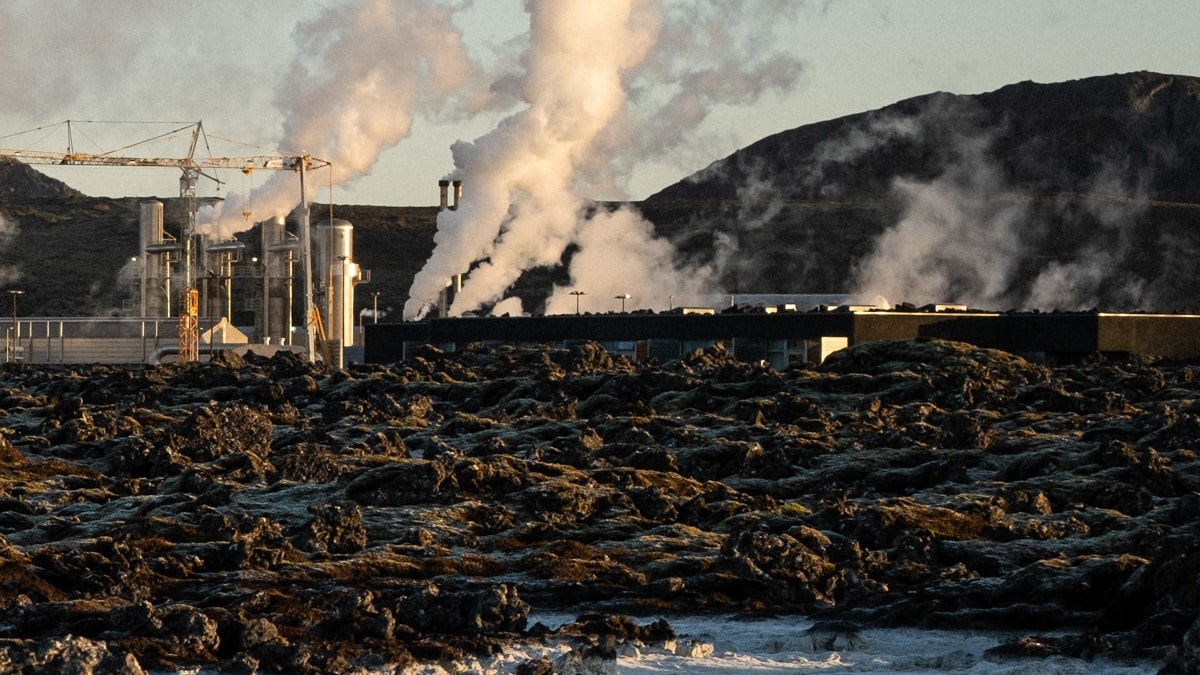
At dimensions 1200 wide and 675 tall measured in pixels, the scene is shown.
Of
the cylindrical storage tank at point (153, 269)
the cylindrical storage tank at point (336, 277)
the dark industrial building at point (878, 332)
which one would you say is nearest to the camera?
the dark industrial building at point (878, 332)

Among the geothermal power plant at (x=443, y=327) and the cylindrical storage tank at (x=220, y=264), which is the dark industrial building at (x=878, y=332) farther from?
the cylindrical storage tank at (x=220, y=264)

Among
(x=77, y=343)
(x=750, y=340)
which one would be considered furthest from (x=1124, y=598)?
(x=77, y=343)

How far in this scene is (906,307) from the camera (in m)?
122

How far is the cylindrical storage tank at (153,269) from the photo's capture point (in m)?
192

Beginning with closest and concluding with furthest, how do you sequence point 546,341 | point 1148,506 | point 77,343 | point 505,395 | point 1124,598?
point 1124,598 < point 1148,506 < point 505,395 < point 546,341 < point 77,343

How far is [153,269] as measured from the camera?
194 meters

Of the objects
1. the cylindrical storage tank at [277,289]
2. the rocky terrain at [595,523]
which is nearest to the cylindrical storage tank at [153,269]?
the cylindrical storage tank at [277,289]

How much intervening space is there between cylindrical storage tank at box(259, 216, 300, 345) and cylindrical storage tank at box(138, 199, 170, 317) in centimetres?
1402

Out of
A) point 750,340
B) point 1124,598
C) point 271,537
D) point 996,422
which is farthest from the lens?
point 750,340

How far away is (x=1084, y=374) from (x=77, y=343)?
90324 millimetres

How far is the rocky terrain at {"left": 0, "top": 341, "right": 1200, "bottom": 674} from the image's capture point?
34.2 meters

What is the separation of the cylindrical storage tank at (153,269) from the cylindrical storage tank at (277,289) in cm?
1402

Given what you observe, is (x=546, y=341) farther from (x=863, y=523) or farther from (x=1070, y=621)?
(x=1070, y=621)

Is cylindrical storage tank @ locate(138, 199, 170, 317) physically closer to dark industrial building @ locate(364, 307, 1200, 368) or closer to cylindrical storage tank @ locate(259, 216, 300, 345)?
cylindrical storage tank @ locate(259, 216, 300, 345)
